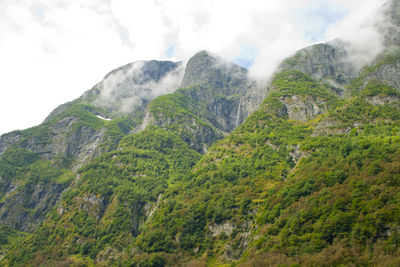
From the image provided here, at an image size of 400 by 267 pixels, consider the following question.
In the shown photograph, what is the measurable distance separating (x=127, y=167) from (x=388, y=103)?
438 feet

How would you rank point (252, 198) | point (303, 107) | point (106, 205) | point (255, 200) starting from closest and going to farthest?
1. point (255, 200)
2. point (252, 198)
3. point (106, 205)
4. point (303, 107)

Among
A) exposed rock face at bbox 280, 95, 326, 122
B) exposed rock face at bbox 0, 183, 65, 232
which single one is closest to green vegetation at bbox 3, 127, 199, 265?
exposed rock face at bbox 0, 183, 65, 232

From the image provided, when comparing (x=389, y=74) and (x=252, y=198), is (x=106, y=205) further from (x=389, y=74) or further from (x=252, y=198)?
(x=389, y=74)

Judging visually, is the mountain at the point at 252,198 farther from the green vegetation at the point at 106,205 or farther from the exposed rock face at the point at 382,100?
the exposed rock face at the point at 382,100

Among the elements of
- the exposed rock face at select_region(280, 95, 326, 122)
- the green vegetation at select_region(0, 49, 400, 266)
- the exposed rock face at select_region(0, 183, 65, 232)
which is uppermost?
the exposed rock face at select_region(0, 183, 65, 232)

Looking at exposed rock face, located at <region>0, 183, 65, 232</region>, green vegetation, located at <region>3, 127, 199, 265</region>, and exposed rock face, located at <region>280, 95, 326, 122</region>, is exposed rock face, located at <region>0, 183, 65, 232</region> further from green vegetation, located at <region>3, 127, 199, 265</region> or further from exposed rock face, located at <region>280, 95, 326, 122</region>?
exposed rock face, located at <region>280, 95, 326, 122</region>

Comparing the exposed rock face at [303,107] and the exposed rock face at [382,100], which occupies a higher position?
the exposed rock face at [303,107]

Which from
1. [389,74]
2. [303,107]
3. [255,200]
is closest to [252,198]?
[255,200]

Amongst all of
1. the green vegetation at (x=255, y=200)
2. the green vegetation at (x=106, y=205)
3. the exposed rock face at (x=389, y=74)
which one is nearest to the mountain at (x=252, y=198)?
the green vegetation at (x=255, y=200)

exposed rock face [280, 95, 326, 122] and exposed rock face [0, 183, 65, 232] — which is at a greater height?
exposed rock face [0, 183, 65, 232]

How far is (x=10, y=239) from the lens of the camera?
6427 inches

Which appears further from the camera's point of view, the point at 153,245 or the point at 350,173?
the point at 153,245

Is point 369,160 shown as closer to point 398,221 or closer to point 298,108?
point 398,221

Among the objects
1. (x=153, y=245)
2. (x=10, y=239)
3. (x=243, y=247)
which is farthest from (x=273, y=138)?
(x=10, y=239)
